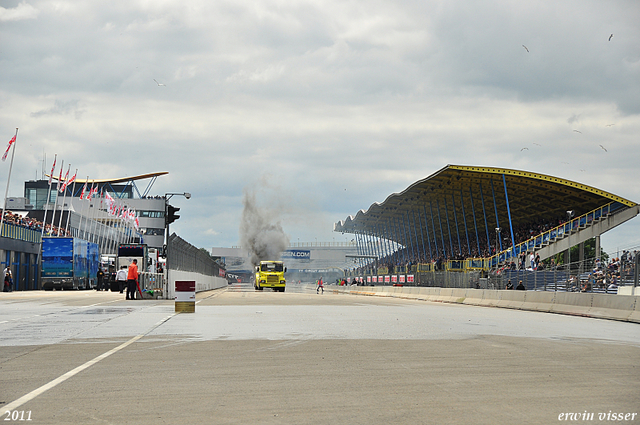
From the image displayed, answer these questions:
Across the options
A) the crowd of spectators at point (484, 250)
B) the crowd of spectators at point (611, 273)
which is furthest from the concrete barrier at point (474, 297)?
the crowd of spectators at point (484, 250)

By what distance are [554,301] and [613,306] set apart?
4563 millimetres

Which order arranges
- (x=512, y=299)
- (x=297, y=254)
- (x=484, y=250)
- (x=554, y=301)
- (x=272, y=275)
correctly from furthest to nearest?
(x=297, y=254)
(x=484, y=250)
(x=272, y=275)
(x=512, y=299)
(x=554, y=301)

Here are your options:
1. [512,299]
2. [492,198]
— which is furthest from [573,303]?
[492,198]

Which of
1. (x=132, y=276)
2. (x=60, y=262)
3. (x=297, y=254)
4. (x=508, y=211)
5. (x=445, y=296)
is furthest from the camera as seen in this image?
(x=297, y=254)

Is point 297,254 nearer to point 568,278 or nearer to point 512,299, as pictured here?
point 512,299

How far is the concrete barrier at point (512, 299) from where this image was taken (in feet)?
101

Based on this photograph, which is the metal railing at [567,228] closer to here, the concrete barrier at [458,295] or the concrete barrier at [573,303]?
the concrete barrier at [458,295]

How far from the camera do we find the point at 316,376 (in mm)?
9062

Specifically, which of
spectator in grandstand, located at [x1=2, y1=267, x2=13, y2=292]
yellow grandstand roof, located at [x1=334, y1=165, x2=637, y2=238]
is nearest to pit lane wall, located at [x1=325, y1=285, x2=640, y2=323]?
yellow grandstand roof, located at [x1=334, y1=165, x2=637, y2=238]

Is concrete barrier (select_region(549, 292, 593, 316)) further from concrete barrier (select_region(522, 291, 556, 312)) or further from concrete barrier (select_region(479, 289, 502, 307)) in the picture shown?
concrete barrier (select_region(479, 289, 502, 307))

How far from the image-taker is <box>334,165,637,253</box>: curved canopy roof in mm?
63113

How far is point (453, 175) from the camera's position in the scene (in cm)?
6769

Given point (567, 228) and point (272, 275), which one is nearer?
point (567, 228)

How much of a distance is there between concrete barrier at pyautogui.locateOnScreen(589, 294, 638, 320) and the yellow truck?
48376 millimetres
